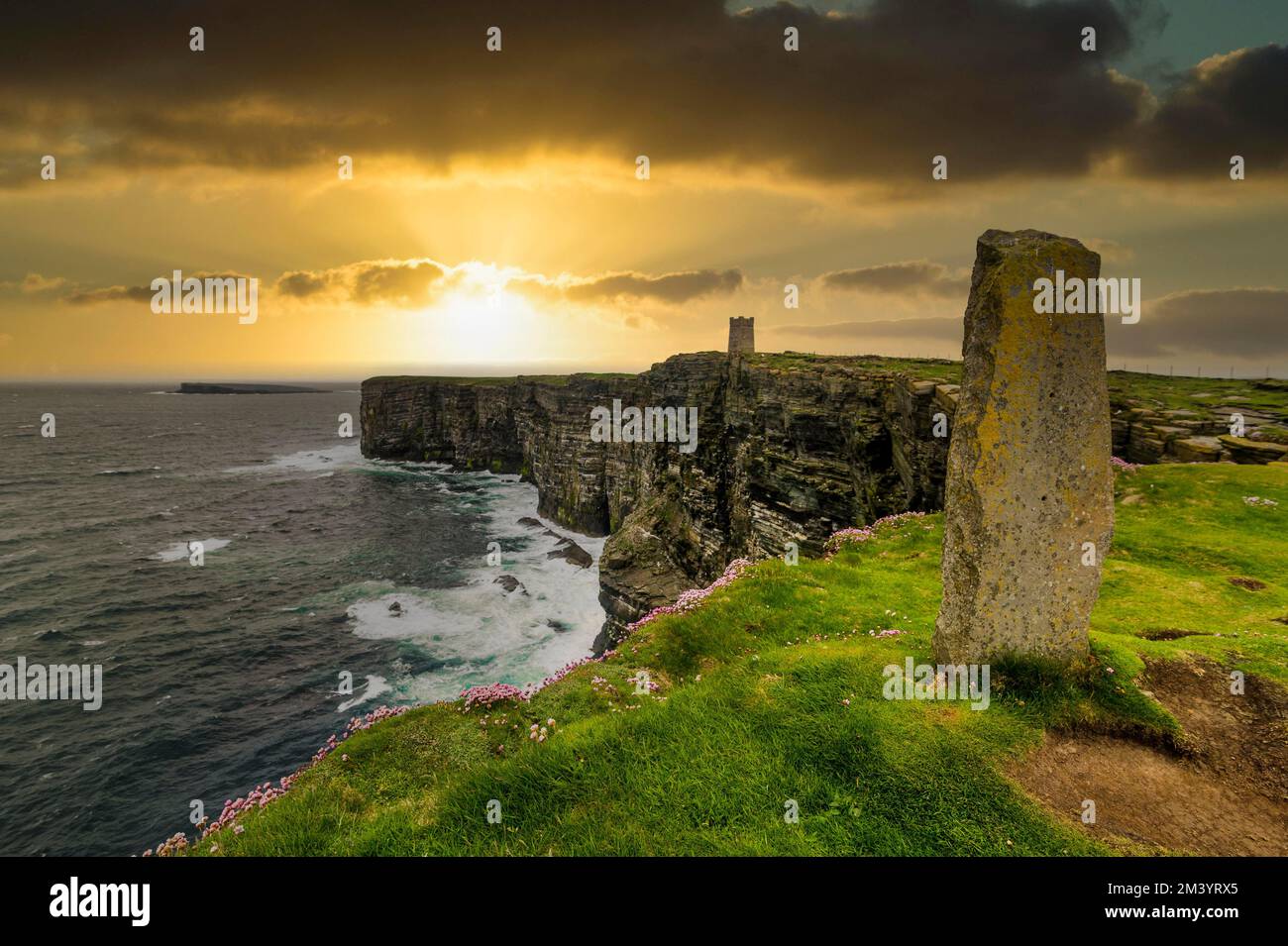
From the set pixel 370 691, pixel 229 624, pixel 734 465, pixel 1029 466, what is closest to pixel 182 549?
pixel 229 624

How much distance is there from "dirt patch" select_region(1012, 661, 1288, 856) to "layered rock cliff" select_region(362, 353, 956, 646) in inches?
676

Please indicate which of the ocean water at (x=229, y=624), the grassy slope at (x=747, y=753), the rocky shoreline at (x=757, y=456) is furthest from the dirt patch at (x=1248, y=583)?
the ocean water at (x=229, y=624)

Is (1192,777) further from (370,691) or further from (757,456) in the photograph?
(370,691)

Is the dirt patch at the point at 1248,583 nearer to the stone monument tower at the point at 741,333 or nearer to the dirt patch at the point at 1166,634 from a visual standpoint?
the dirt patch at the point at 1166,634

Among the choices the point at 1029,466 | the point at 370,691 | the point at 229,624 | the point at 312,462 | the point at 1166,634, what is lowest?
the point at 370,691

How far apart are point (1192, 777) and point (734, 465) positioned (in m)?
39.0

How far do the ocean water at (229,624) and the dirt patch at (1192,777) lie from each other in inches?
1300

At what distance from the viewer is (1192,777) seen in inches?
280
